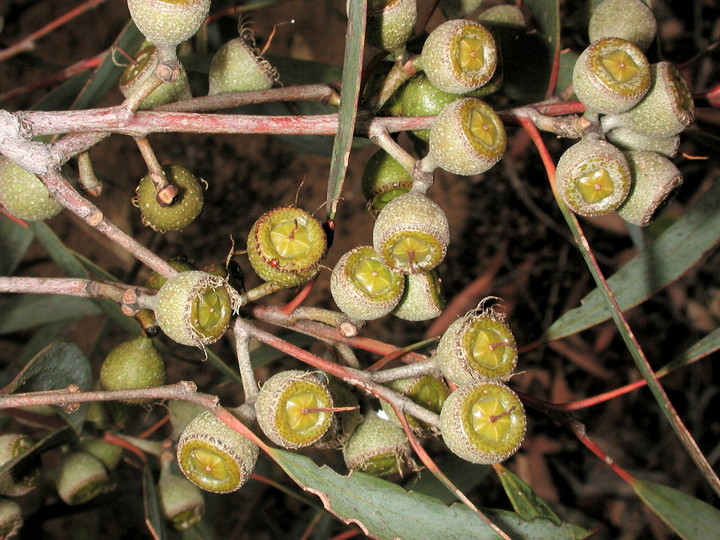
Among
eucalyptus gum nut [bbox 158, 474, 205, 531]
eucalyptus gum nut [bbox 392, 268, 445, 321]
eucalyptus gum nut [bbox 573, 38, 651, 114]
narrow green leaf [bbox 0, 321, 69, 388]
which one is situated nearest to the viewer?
eucalyptus gum nut [bbox 573, 38, 651, 114]

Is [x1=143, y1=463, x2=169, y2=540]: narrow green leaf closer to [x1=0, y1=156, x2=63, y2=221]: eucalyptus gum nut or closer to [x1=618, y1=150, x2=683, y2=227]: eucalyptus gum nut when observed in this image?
[x1=0, y1=156, x2=63, y2=221]: eucalyptus gum nut

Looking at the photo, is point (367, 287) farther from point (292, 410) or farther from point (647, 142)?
point (647, 142)

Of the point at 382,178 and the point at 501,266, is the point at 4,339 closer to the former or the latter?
the point at 382,178

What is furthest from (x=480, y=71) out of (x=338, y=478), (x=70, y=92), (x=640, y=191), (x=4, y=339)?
(x=4, y=339)

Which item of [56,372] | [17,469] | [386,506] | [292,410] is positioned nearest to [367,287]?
[292,410]

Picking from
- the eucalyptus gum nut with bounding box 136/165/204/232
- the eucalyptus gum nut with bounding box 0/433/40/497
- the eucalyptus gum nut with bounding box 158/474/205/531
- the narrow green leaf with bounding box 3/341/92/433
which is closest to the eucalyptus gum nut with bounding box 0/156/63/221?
the eucalyptus gum nut with bounding box 136/165/204/232

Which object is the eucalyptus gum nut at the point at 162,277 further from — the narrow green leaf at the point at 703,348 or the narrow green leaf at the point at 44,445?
the narrow green leaf at the point at 703,348
